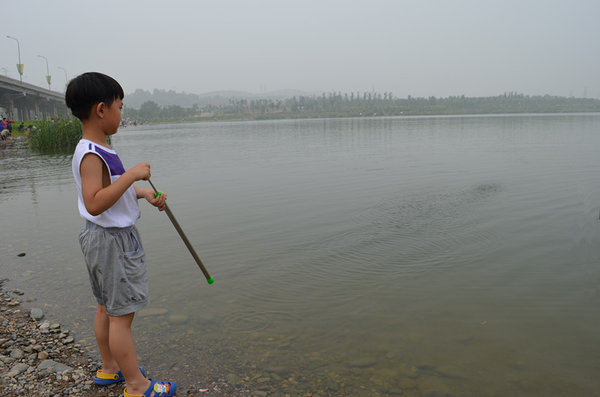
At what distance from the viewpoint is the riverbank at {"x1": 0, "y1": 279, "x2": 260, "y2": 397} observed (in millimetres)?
2748

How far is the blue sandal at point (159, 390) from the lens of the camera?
2.57m

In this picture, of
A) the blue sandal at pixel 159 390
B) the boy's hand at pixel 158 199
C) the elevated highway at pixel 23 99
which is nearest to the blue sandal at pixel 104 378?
the blue sandal at pixel 159 390

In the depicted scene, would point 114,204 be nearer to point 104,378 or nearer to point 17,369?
point 104,378

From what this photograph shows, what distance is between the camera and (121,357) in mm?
2463

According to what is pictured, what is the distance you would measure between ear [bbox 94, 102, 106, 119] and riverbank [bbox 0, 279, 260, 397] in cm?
173

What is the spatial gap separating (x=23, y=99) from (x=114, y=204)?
77320mm

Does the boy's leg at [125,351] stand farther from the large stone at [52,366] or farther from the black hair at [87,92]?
the black hair at [87,92]

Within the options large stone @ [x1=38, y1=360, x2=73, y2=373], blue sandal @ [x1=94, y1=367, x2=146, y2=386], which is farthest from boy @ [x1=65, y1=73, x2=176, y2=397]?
large stone @ [x1=38, y1=360, x2=73, y2=373]

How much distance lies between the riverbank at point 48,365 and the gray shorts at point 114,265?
0.72m

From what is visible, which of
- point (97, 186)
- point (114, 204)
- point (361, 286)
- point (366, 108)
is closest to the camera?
point (97, 186)

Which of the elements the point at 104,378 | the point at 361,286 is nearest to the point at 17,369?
the point at 104,378

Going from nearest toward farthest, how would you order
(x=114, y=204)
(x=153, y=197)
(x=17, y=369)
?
(x=114, y=204) < (x=153, y=197) < (x=17, y=369)

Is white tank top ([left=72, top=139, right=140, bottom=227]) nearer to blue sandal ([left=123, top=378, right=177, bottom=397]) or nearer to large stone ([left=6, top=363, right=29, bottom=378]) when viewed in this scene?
blue sandal ([left=123, top=378, right=177, bottom=397])

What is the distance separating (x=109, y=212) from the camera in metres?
2.39
